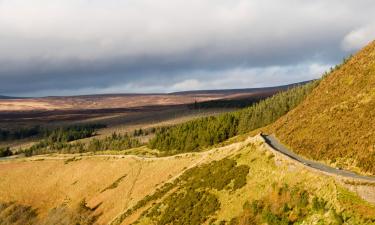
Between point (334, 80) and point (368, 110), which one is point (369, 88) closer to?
point (368, 110)

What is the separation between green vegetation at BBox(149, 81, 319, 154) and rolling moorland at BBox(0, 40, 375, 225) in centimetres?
254

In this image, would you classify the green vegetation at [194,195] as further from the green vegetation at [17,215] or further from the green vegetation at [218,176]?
the green vegetation at [17,215]

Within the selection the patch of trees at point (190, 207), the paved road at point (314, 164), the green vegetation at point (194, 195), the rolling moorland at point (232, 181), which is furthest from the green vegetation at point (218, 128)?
the patch of trees at point (190, 207)

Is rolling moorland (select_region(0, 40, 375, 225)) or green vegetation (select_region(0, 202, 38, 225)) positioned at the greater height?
rolling moorland (select_region(0, 40, 375, 225))

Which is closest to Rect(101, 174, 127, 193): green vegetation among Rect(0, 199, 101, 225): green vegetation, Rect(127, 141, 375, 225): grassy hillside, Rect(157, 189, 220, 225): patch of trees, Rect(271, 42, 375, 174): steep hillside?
Rect(0, 199, 101, 225): green vegetation

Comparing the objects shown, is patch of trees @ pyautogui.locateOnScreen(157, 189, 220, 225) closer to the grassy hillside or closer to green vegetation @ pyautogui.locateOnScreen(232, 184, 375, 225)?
the grassy hillside

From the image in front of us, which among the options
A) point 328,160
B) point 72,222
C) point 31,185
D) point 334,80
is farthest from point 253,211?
point 31,185

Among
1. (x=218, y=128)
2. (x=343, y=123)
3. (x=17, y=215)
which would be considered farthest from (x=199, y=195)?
(x=218, y=128)

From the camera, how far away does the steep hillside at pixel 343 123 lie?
5097cm

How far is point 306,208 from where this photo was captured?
39.7 m

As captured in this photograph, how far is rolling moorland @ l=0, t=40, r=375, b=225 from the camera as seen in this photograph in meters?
40.6

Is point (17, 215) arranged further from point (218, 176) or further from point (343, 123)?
point (343, 123)

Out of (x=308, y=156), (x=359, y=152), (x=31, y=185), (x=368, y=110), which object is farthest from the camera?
(x=31, y=185)

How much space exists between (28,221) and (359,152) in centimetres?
6819
